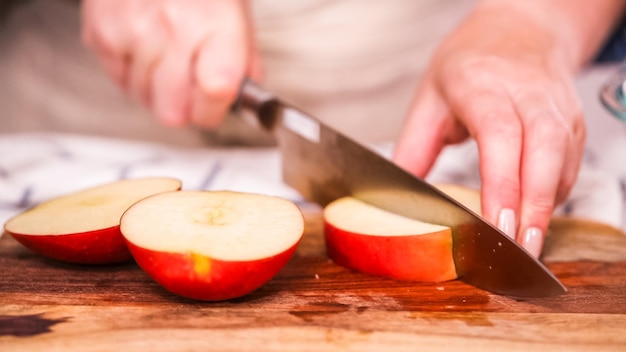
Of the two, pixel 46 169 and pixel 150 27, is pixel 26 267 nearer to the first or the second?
pixel 46 169

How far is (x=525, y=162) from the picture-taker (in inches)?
39.4

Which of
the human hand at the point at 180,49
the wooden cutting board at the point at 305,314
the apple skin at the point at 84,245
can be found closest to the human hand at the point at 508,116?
the wooden cutting board at the point at 305,314

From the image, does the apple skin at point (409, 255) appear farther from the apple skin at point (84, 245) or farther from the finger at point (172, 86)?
the finger at point (172, 86)

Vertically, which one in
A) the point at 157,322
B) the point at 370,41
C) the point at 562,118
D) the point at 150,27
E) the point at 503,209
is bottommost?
the point at 157,322

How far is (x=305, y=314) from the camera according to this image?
34.2 inches

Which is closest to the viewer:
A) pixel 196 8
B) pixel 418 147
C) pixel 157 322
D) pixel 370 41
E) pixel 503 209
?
pixel 157 322

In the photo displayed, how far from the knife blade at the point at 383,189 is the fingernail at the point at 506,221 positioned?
0.05m

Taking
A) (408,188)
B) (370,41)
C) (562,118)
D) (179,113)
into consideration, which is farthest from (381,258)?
(370,41)

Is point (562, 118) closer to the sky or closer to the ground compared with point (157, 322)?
closer to the sky

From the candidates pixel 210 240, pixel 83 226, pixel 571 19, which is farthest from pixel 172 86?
pixel 571 19

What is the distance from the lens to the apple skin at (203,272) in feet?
2.74

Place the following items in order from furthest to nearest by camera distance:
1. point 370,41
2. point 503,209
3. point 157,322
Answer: point 370,41
point 503,209
point 157,322

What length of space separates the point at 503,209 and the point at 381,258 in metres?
0.19

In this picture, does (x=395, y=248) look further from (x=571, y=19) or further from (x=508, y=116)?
(x=571, y=19)
